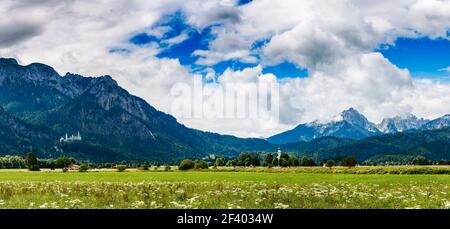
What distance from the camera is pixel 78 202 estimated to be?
73.5 ft
